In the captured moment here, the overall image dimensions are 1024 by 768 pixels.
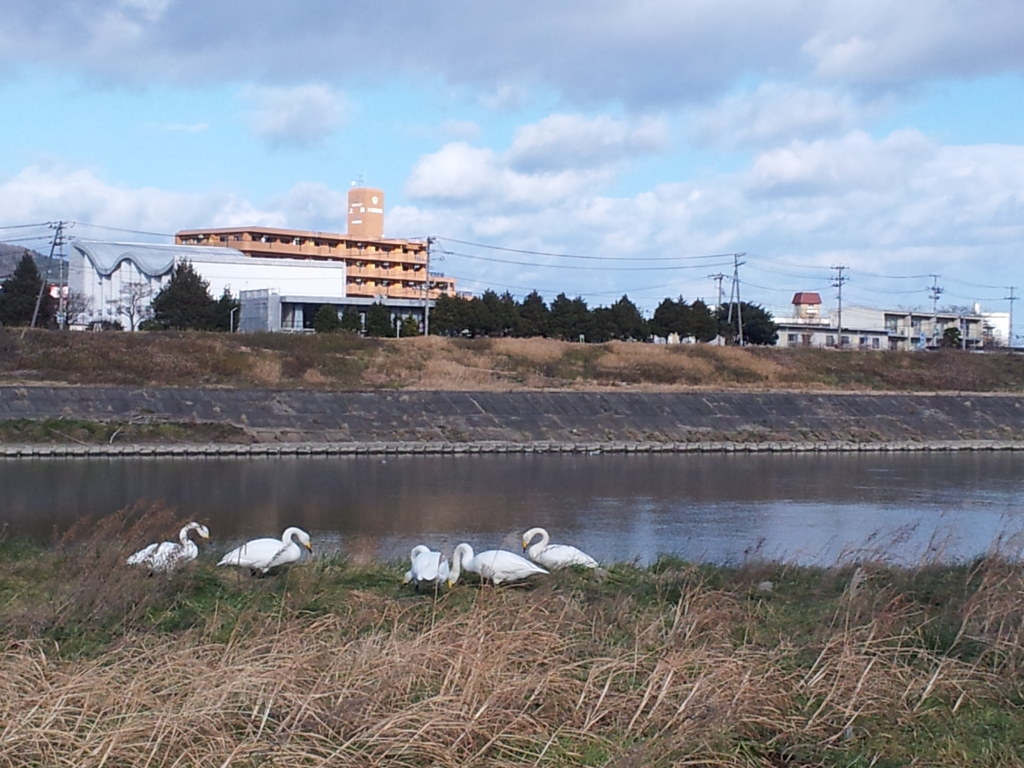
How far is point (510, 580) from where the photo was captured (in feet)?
28.8

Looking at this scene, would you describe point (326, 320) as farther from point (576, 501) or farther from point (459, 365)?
point (576, 501)

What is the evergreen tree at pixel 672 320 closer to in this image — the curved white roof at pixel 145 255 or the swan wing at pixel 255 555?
the curved white roof at pixel 145 255

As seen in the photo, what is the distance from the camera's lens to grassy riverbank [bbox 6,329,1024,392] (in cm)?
4103

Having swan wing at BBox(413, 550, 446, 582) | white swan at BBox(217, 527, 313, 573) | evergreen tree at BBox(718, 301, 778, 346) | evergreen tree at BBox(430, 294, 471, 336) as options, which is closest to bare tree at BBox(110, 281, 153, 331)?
evergreen tree at BBox(430, 294, 471, 336)

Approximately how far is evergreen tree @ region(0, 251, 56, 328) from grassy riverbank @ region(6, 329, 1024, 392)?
15777mm

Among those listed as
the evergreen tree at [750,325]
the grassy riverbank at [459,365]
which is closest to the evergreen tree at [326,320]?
the grassy riverbank at [459,365]

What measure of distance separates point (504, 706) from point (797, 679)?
60.3 inches

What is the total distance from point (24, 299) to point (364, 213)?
39437 mm

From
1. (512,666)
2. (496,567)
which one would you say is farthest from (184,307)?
(512,666)

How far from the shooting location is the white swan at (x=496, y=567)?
8734 millimetres

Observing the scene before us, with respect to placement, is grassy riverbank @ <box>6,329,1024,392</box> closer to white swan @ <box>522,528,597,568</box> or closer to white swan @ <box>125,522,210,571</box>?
white swan @ <box>125,522,210,571</box>

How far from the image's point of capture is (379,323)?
58.4 meters

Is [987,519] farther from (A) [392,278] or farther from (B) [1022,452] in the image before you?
(A) [392,278]

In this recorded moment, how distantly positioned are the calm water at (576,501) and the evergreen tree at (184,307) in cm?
2726
